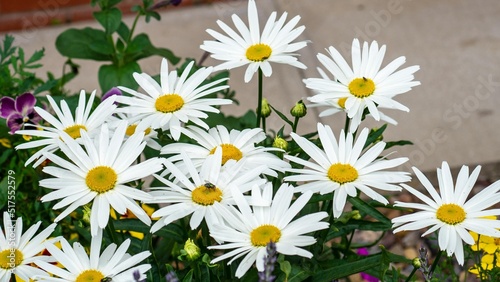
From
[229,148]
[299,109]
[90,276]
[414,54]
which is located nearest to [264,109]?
[299,109]

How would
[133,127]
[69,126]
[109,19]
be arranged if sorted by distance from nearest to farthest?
1. [69,126]
2. [133,127]
3. [109,19]

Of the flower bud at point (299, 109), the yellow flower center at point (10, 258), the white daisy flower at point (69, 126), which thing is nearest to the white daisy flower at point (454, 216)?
the flower bud at point (299, 109)

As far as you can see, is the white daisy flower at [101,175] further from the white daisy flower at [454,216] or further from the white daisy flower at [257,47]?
the white daisy flower at [454,216]

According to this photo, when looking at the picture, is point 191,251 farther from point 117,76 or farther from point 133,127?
point 117,76

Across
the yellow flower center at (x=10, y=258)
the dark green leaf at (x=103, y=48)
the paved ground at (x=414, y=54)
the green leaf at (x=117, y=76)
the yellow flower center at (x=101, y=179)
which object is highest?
the paved ground at (x=414, y=54)

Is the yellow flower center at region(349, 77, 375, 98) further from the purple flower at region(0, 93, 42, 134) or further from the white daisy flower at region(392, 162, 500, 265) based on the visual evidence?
the purple flower at region(0, 93, 42, 134)

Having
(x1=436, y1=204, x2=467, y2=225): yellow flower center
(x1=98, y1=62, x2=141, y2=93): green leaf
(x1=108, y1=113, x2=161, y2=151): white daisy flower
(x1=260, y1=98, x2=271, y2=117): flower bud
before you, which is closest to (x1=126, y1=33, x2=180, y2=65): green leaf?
(x1=98, y1=62, x2=141, y2=93): green leaf

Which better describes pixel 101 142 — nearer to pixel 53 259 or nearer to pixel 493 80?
pixel 53 259
